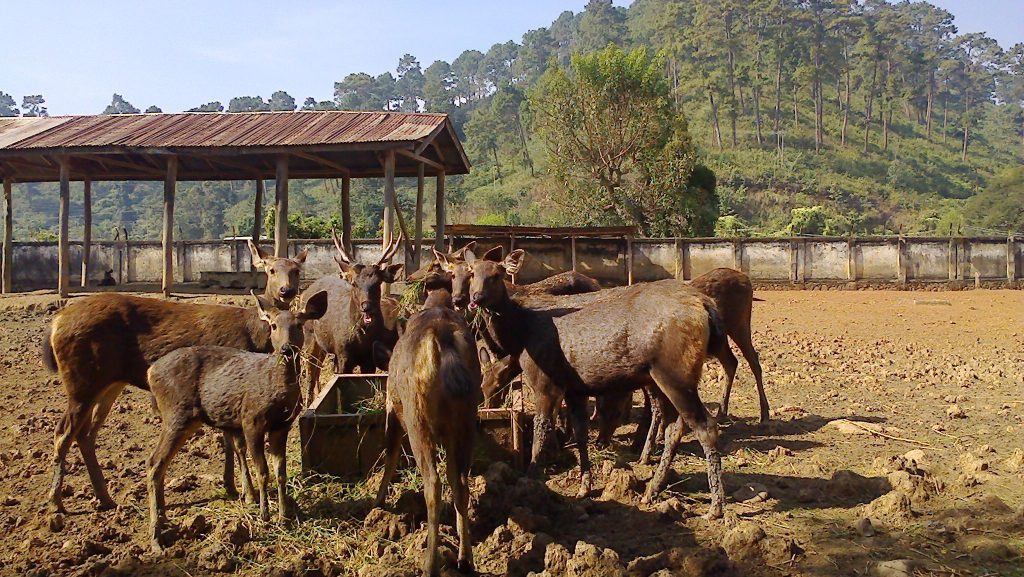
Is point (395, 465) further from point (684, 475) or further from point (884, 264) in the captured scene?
point (884, 264)

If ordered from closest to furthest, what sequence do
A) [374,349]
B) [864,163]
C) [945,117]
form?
[374,349]
[864,163]
[945,117]

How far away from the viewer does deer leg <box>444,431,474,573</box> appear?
4965 millimetres

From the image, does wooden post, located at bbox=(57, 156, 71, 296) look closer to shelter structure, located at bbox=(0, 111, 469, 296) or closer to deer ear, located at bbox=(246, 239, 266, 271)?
shelter structure, located at bbox=(0, 111, 469, 296)

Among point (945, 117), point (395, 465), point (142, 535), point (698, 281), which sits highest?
point (945, 117)

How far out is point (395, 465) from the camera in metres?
6.14

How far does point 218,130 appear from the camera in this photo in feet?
60.7

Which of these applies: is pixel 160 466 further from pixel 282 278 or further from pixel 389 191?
pixel 389 191

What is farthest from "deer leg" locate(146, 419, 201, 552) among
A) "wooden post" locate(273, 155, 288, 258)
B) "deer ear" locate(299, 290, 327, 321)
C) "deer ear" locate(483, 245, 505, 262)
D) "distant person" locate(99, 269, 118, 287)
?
"distant person" locate(99, 269, 118, 287)

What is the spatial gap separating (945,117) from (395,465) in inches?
3949

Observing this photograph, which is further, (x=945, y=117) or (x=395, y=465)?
(x=945, y=117)

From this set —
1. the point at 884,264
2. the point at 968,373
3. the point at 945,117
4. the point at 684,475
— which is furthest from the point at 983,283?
the point at 945,117

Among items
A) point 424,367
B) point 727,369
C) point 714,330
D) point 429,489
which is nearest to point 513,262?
point 714,330

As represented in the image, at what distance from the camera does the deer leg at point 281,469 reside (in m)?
5.68

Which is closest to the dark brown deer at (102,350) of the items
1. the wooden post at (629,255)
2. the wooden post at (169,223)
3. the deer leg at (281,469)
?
the deer leg at (281,469)
